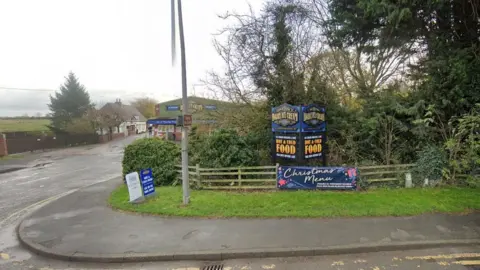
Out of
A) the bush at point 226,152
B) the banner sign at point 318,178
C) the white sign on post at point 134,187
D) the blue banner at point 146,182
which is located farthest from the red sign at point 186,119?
the banner sign at point 318,178

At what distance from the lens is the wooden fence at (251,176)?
9.77 m

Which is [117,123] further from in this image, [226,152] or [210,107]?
[226,152]

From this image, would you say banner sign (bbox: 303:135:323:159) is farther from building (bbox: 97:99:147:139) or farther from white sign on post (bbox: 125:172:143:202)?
building (bbox: 97:99:147:139)

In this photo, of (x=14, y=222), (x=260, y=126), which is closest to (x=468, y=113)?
(x=260, y=126)

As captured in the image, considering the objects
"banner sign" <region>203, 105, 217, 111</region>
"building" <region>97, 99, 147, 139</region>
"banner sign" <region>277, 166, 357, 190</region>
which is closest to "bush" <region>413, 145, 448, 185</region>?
"banner sign" <region>277, 166, 357, 190</region>

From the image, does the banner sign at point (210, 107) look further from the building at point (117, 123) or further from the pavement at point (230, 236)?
the building at point (117, 123)

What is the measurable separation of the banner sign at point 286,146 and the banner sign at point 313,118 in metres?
0.53

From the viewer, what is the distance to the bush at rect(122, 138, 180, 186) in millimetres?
11984

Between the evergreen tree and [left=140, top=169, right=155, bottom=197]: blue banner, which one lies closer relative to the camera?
[left=140, top=169, right=155, bottom=197]: blue banner

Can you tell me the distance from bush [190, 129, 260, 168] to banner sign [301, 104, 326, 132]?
2.25 meters

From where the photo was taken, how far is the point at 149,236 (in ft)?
21.0

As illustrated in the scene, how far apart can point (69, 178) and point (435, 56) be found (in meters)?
18.1

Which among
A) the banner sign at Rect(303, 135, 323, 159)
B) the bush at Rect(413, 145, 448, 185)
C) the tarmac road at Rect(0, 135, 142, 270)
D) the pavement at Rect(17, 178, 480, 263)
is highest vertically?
the banner sign at Rect(303, 135, 323, 159)

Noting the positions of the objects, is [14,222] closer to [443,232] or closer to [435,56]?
[443,232]
